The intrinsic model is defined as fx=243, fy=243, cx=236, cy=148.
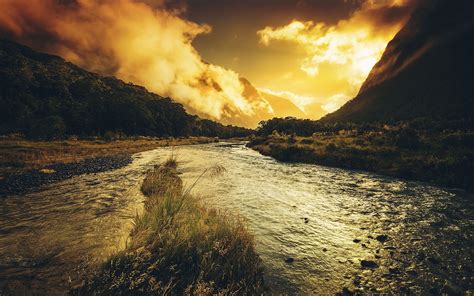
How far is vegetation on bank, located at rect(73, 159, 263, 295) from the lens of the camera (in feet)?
17.2

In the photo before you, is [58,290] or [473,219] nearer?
[58,290]

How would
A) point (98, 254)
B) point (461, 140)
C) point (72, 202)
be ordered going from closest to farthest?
1. point (98, 254)
2. point (72, 202)
3. point (461, 140)

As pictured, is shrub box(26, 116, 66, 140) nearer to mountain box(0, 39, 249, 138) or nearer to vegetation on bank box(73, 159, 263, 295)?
mountain box(0, 39, 249, 138)

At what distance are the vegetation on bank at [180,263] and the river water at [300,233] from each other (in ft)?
3.20

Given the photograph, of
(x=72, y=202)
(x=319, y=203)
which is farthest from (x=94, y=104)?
(x=319, y=203)

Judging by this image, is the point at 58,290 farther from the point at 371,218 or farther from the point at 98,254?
the point at 371,218

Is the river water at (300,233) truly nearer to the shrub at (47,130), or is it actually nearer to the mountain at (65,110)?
the shrub at (47,130)

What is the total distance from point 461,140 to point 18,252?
3748cm

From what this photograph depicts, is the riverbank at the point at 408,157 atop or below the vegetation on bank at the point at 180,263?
atop

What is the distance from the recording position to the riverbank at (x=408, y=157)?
1981 centimetres

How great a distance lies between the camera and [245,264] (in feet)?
21.6

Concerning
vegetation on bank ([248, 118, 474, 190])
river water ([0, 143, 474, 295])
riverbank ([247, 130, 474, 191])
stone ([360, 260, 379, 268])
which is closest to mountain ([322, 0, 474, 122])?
vegetation on bank ([248, 118, 474, 190])

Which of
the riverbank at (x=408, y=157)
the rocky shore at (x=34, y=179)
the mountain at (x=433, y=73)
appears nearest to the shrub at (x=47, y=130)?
the rocky shore at (x=34, y=179)

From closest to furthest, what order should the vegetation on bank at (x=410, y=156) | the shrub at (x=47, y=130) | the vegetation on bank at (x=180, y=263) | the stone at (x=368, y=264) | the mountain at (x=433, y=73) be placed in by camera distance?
1. the vegetation on bank at (x=180, y=263)
2. the stone at (x=368, y=264)
3. the vegetation on bank at (x=410, y=156)
4. the shrub at (x=47, y=130)
5. the mountain at (x=433, y=73)
